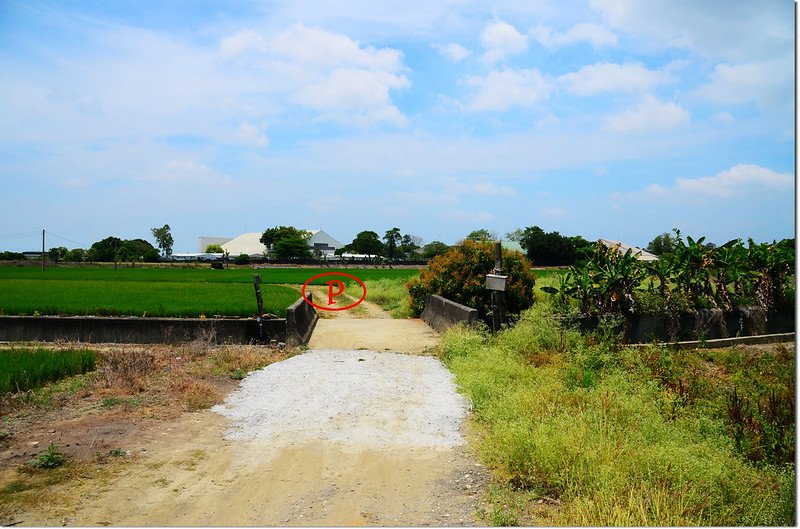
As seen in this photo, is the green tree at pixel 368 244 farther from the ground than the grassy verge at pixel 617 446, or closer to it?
farther from the ground

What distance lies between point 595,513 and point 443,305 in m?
12.3

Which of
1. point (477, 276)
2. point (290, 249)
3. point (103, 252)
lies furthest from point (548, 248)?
point (103, 252)

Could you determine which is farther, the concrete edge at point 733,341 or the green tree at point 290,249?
the green tree at point 290,249

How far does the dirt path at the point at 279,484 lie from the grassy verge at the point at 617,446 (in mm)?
479

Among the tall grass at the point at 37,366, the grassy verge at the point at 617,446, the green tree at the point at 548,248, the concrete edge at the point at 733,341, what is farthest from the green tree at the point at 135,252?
the grassy verge at the point at 617,446

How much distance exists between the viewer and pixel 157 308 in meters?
15.8

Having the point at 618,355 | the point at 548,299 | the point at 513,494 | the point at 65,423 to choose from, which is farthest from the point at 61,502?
the point at 548,299

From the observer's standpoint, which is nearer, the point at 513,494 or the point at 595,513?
the point at 595,513

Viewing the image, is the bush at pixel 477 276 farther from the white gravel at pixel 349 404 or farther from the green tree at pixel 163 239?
the green tree at pixel 163 239

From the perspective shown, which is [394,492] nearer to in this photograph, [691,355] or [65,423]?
[65,423]

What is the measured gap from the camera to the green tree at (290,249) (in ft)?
307

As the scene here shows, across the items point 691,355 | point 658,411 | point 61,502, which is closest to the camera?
point 61,502

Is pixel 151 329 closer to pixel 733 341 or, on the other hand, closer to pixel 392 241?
pixel 733 341

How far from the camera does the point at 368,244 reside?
10938 centimetres
